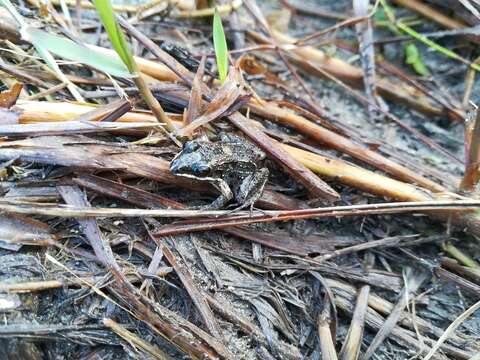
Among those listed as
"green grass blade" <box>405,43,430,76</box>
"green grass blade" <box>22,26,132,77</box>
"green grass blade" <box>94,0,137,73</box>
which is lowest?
"green grass blade" <box>405,43,430,76</box>

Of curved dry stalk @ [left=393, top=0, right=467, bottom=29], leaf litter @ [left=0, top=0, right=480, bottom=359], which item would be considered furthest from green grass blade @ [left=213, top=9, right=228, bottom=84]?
curved dry stalk @ [left=393, top=0, right=467, bottom=29]

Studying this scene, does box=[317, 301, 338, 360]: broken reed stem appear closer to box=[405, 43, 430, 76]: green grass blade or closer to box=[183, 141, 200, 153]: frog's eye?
box=[183, 141, 200, 153]: frog's eye

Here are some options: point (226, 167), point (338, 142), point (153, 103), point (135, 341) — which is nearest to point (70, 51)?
point (153, 103)

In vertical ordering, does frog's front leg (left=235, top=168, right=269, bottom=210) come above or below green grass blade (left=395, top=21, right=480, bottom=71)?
below

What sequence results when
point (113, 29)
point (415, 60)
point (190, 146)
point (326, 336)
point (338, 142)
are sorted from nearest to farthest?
point (113, 29)
point (326, 336)
point (190, 146)
point (338, 142)
point (415, 60)

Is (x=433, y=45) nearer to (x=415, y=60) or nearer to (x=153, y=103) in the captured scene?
(x=415, y=60)

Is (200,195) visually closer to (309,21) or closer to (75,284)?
(75,284)
